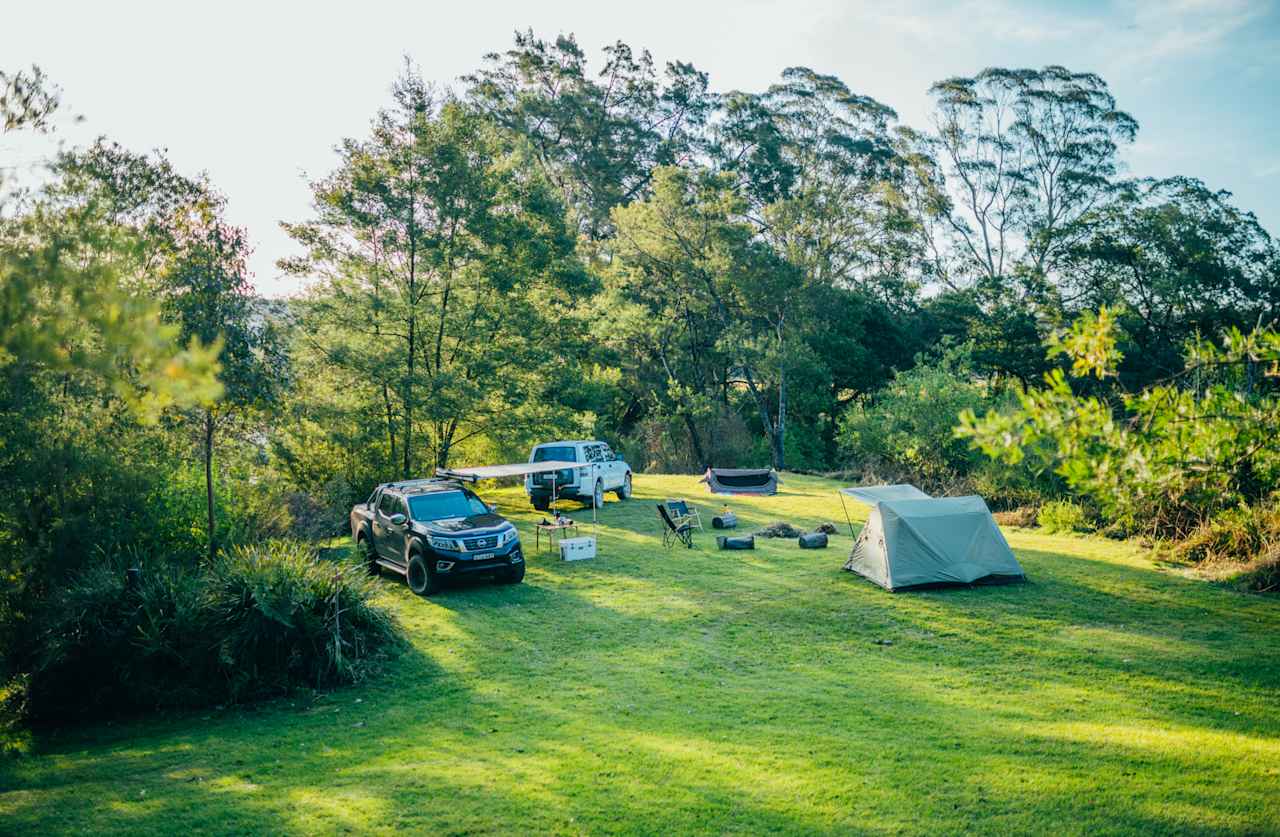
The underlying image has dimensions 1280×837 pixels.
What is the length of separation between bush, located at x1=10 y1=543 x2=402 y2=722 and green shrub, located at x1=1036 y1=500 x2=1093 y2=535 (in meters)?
16.3

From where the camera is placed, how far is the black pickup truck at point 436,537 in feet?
44.5

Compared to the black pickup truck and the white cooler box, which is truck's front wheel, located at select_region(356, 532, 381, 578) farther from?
the white cooler box

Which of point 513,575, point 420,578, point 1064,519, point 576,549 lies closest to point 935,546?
point 576,549

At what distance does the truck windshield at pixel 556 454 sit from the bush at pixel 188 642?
11345 mm

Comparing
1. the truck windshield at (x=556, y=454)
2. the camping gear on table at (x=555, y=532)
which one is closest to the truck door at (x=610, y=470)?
the truck windshield at (x=556, y=454)

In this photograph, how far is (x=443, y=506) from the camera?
14.4 meters

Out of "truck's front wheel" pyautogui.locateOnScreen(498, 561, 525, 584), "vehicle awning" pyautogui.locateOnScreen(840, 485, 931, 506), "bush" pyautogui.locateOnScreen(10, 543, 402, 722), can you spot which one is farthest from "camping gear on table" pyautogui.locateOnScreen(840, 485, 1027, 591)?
"bush" pyautogui.locateOnScreen(10, 543, 402, 722)

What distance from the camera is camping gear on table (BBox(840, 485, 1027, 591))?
13766 mm

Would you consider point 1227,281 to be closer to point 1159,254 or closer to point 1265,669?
point 1159,254

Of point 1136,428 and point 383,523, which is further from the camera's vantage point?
point 383,523

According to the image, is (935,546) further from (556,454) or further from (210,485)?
(210,485)

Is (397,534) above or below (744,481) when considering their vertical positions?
below

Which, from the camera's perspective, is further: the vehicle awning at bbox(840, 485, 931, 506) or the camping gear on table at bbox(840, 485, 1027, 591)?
the vehicle awning at bbox(840, 485, 931, 506)

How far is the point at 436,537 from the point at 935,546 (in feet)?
28.3
